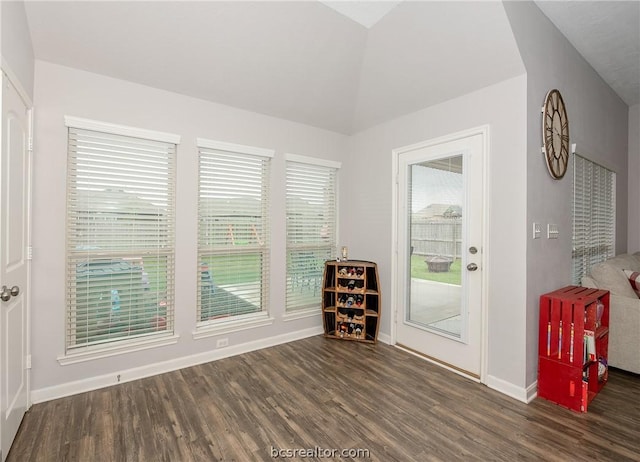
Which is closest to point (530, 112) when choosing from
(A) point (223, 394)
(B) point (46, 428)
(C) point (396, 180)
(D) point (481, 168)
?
(D) point (481, 168)

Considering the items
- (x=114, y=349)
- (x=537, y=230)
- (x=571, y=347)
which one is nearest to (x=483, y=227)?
(x=537, y=230)

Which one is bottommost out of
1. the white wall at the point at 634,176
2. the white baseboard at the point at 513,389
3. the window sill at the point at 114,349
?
the white baseboard at the point at 513,389

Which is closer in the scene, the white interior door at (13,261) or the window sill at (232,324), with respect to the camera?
the white interior door at (13,261)

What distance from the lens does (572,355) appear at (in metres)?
2.33

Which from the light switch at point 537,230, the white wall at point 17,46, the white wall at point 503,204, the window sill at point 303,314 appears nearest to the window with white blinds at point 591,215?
the light switch at point 537,230

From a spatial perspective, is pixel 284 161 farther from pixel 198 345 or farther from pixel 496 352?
pixel 496 352

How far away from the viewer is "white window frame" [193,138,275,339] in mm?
3113

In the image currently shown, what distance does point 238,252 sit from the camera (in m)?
3.36

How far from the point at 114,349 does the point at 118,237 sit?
94 centimetres

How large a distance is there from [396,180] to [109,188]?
2.78 meters

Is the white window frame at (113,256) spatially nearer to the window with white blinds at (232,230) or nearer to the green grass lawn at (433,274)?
the window with white blinds at (232,230)

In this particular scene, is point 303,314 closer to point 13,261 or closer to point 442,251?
point 442,251

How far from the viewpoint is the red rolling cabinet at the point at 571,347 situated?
7.55ft

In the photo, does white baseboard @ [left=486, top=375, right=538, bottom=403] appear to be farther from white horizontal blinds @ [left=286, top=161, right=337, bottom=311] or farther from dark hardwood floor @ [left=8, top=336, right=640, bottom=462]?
white horizontal blinds @ [left=286, top=161, right=337, bottom=311]
